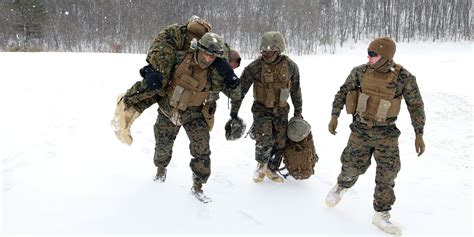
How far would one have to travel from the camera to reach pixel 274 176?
4.93m

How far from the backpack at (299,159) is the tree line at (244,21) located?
28.5 metres

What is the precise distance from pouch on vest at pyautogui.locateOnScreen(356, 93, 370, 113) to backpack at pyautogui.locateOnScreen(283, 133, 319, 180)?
42.7 inches

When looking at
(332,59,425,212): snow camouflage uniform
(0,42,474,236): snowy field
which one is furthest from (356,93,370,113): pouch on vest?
(0,42,474,236): snowy field

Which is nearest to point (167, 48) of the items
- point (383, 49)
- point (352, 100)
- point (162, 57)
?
point (162, 57)

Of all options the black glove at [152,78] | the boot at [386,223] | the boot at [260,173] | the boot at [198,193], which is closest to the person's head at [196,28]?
the black glove at [152,78]

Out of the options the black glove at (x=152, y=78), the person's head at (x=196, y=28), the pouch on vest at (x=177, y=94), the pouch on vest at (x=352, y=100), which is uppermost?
the person's head at (x=196, y=28)

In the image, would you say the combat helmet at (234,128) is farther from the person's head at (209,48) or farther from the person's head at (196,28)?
the person's head at (196,28)

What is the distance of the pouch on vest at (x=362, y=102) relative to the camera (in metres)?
3.94

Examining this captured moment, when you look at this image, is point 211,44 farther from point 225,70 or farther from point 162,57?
point 162,57

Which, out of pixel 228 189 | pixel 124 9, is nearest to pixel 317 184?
pixel 228 189

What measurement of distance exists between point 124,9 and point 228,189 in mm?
36671

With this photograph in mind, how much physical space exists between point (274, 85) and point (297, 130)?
0.62 metres

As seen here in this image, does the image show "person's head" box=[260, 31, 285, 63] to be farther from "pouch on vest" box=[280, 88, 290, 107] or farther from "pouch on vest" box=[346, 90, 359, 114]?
"pouch on vest" box=[346, 90, 359, 114]

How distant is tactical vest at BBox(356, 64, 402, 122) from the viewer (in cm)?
385
